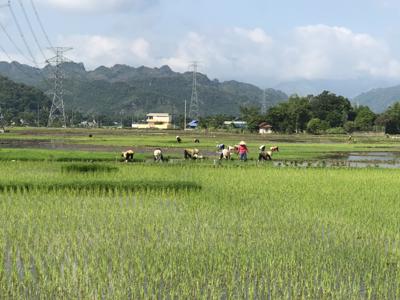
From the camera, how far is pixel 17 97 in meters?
111

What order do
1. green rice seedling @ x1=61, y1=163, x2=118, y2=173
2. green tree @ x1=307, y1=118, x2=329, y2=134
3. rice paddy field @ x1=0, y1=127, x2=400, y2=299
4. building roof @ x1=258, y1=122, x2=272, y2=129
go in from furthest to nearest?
building roof @ x1=258, y1=122, x2=272, y2=129
green tree @ x1=307, y1=118, x2=329, y2=134
green rice seedling @ x1=61, y1=163, x2=118, y2=173
rice paddy field @ x1=0, y1=127, x2=400, y2=299

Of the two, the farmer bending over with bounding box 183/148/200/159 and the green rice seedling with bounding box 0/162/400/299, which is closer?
the green rice seedling with bounding box 0/162/400/299

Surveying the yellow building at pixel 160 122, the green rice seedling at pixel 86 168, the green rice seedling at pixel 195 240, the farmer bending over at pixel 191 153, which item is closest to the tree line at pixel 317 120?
the yellow building at pixel 160 122

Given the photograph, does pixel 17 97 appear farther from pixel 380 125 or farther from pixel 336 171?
pixel 336 171

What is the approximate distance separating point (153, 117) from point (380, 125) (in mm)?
47060

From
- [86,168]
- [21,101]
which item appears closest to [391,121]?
[86,168]

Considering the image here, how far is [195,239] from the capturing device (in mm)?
6125

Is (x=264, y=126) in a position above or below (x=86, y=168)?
above

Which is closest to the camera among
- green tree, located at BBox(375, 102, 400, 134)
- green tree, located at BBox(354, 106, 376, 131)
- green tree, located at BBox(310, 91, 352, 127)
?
green tree, located at BBox(375, 102, 400, 134)

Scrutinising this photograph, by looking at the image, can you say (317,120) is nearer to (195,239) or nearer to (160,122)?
(160,122)

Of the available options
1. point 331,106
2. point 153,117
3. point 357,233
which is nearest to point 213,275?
point 357,233

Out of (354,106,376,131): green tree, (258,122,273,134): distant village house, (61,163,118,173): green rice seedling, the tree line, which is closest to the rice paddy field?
(61,163,118,173): green rice seedling

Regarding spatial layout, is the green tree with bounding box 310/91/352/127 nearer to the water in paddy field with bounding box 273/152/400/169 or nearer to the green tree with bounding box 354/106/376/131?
the green tree with bounding box 354/106/376/131

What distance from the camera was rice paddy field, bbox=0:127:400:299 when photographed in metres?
4.45
